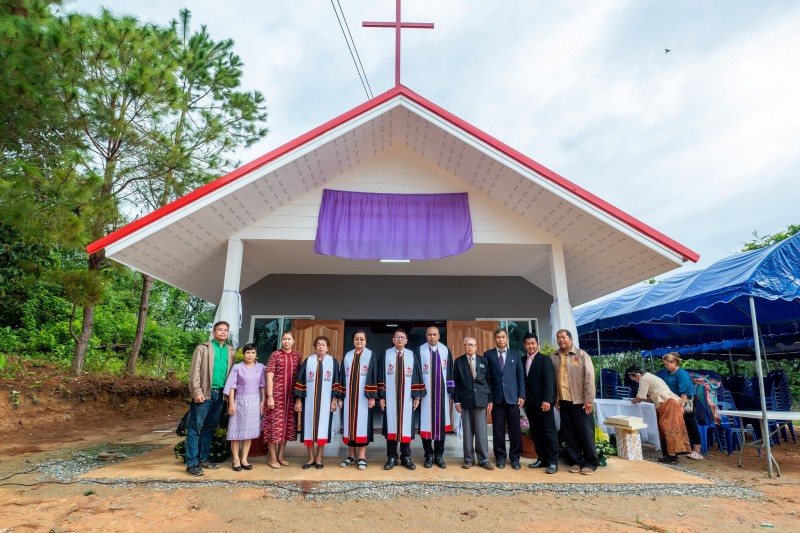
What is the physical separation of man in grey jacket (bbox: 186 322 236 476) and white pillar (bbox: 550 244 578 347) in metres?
4.26

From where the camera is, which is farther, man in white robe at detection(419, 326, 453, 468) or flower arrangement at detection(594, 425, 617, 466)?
flower arrangement at detection(594, 425, 617, 466)

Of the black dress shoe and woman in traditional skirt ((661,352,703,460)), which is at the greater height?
woman in traditional skirt ((661,352,703,460))

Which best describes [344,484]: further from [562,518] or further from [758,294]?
[758,294]

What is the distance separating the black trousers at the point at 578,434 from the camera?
4.91m

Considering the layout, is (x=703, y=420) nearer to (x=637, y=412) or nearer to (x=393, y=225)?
(x=637, y=412)

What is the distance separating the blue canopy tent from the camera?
5797mm

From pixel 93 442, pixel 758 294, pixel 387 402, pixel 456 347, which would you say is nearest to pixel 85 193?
pixel 93 442

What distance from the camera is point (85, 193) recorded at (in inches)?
295

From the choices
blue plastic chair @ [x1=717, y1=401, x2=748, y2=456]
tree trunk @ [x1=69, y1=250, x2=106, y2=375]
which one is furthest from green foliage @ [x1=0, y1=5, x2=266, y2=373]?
blue plastic chair @ [x1=717, y1=401, x2=748, y2=456]

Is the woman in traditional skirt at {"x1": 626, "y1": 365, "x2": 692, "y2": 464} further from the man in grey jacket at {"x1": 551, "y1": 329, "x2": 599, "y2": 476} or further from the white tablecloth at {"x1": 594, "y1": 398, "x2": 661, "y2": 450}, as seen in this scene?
the man in grey jacket at {"x1": 551, "y1": 329, "x2": 599, "y2": 476}

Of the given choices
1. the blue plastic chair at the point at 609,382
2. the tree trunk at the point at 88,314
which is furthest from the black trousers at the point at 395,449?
the tree trunk at the point at 88,314

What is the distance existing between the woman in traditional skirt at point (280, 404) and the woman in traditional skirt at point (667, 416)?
15.6 ft

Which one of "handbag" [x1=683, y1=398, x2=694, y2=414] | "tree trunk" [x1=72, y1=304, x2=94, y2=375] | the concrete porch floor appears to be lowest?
the concrete porch floor

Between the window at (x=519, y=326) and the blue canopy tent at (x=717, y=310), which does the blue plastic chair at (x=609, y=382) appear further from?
the window at (x=519, y=326)
